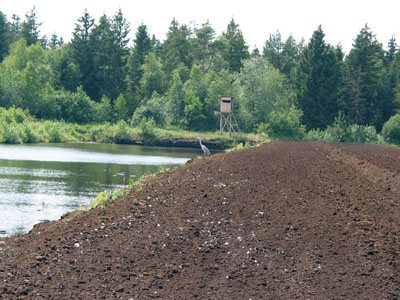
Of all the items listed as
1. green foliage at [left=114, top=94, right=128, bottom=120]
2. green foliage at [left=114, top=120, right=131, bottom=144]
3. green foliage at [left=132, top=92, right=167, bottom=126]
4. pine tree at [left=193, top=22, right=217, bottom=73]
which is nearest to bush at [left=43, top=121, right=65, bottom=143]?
green foliage at [left=114, top=120, right=131, bottom=144]

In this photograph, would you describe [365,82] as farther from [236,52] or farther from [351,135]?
[236,52]

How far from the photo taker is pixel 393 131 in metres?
51.1

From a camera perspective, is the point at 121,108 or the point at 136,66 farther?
the point at 136,66

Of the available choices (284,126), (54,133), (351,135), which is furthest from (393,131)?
(54,133)

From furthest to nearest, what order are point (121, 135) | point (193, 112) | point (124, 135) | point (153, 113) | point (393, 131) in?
point (153, 113) < point (193, 112) < point (124, 135) < point (121, 135) < point (393, 131)

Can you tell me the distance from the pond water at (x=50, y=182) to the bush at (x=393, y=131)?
30.9 meters

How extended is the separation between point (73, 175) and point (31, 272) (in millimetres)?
16167

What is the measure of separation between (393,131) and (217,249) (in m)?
47.9

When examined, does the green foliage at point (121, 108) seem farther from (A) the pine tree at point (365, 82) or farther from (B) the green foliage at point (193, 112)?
(A) the pine tree at point (365, 82)

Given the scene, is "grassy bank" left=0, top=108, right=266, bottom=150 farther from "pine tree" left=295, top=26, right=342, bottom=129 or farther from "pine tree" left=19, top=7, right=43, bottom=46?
"pine tree" left=19, top=7, right=43, bottom=46

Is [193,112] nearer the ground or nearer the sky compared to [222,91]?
nearer the ground

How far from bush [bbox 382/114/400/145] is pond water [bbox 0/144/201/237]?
30.9 metres

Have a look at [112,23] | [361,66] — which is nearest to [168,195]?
[361,66]

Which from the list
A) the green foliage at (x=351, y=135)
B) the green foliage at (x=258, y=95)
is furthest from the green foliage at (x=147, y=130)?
the green foliage at (x=351, y=135)
